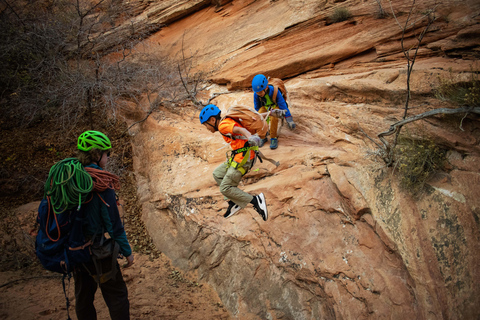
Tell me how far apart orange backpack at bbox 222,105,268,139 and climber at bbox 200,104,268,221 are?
8 centimetres

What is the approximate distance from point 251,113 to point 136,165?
15.9ft

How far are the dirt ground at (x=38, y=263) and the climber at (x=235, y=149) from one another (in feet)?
5.15

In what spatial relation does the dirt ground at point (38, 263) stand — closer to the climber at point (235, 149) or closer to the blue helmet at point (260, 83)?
the climber at point (235, 149)

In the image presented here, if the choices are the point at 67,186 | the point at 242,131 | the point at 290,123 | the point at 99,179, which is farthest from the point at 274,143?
the point at 67,186

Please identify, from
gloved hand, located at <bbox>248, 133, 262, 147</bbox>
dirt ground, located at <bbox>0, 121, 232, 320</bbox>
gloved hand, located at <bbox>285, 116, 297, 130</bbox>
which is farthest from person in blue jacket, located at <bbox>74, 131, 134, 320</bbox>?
gloved hand, located at <bbox>285, 116, 297, 130</bbox>

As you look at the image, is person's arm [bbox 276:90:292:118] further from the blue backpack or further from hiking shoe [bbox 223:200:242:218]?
the blue backpack

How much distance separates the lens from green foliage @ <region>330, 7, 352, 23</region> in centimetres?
734

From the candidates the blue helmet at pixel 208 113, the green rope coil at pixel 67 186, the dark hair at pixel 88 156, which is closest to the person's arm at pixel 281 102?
the blue helmet at pixel 208 113

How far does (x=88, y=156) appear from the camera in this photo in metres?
3.09

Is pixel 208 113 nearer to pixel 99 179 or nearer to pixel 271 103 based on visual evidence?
pixel 99 179

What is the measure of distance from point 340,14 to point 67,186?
7124 millimetres

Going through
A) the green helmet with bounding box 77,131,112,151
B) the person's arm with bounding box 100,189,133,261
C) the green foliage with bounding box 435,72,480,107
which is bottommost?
the green foliage with bounding box 435,72,480,107

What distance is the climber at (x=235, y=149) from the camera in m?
4.25

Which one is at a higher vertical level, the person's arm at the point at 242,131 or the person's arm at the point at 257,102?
the person's arm at the point at 242,131
